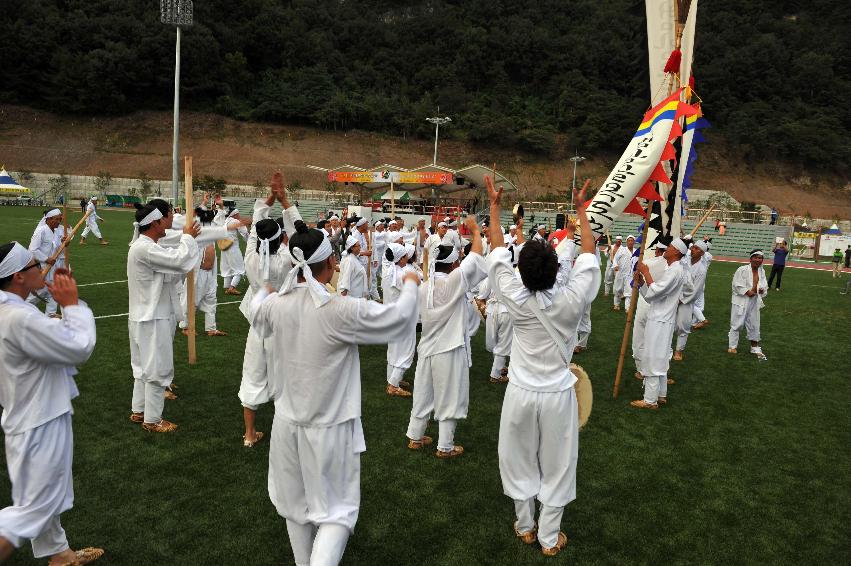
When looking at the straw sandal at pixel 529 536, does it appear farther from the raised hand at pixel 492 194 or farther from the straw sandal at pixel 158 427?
the straw sandal at pixel 158 427

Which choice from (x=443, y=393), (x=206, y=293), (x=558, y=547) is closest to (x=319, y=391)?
(x=558, y=547)

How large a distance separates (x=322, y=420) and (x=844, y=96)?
9196 centimetres

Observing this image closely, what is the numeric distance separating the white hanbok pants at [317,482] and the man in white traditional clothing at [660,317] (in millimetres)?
4666

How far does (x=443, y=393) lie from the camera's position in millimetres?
5336

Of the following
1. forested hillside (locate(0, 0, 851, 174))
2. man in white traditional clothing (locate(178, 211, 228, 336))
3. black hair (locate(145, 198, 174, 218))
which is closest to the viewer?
black hair (locate(145, 198, 174, 218))

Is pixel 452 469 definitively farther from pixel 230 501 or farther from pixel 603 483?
pixel 230 501

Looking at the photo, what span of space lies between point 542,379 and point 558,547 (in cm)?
121

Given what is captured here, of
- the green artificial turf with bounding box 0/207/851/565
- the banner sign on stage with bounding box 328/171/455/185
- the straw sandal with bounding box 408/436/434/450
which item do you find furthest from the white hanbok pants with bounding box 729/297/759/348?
the banner sign on stage with bounding box 328/171/455/185

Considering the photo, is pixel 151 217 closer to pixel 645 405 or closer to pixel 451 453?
pixel 451 453

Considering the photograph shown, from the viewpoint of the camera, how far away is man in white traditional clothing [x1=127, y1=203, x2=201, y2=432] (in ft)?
16.2

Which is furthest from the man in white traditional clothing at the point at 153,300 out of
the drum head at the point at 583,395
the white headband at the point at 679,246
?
the white headband at the point at 679,246

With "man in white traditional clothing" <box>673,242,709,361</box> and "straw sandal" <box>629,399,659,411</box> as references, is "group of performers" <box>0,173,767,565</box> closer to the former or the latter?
"straw sandal" <box>629,399,659,411</box>

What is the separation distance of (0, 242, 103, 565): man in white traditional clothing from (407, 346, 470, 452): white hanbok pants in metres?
2.97

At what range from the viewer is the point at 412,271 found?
3.08 metres
